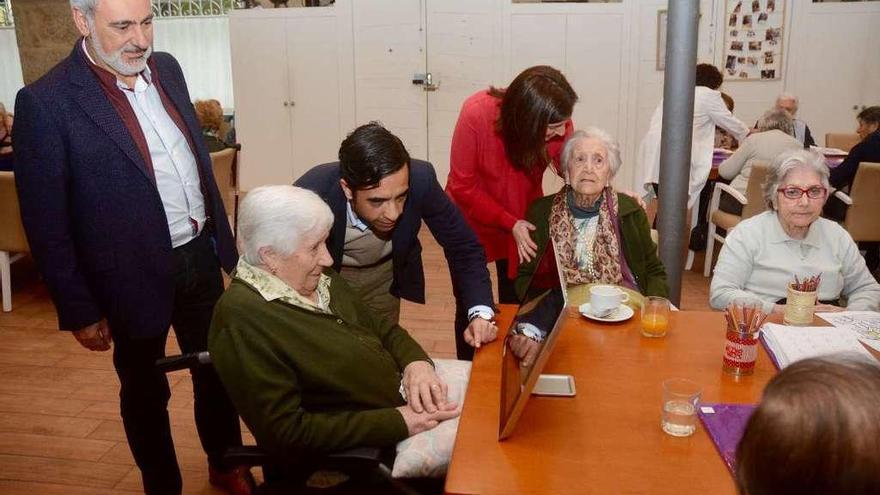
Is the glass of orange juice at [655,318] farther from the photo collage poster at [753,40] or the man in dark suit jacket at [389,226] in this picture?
the photo collage poster at [753,40]

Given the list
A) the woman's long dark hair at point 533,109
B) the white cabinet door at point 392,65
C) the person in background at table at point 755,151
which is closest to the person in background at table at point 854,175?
the person in background at table at point 755,151

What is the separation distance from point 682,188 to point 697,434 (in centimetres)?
156

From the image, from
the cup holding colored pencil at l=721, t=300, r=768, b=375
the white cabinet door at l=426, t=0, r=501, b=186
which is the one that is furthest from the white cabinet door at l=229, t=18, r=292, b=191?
the cup holding colored pencil at l=721, t=300, r=768, b=375

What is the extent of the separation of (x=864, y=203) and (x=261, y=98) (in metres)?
5.33

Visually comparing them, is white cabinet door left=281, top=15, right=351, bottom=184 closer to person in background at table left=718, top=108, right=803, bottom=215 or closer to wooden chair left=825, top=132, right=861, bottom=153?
person in background at table left=718, top=108, right=803, bottom=215

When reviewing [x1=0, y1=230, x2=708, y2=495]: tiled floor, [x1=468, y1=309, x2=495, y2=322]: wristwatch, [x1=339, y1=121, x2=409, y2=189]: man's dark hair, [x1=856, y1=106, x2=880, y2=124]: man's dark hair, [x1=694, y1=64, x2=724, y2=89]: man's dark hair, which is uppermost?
[x1=694, y1=64, x2=724, y2=89]: man's dark hair

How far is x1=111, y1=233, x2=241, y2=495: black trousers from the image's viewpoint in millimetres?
2084

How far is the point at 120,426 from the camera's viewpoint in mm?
2902

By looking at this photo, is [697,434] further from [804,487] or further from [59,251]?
[59,251]

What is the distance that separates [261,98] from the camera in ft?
23.8

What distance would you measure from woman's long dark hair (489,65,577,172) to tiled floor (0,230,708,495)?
1425 mm

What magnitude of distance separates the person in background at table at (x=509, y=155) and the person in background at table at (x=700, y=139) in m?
2.36

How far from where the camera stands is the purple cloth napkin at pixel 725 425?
53.0 inches

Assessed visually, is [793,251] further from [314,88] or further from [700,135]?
[314,88]
